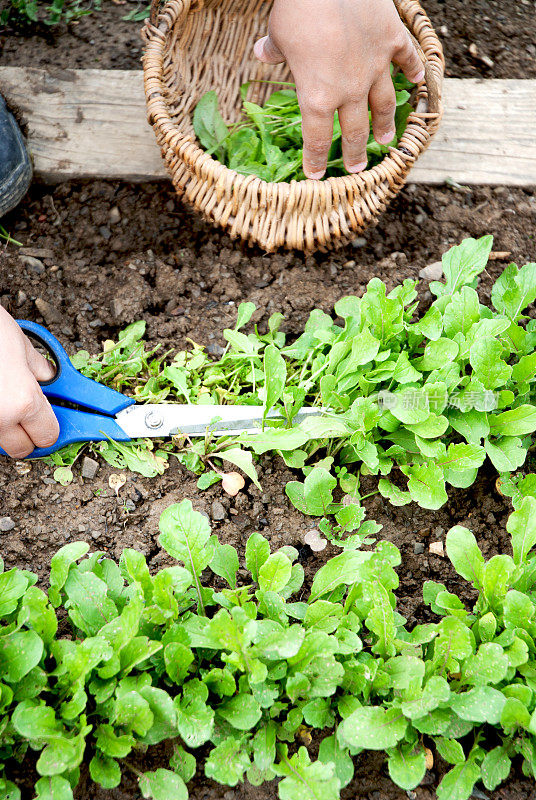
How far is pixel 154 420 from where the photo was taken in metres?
1.47

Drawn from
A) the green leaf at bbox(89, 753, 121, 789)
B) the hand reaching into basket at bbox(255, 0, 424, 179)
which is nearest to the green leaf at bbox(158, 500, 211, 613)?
the green leaf at bbox(89, 753, 121, 789)

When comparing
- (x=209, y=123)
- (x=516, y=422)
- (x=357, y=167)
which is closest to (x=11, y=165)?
(x=209, y=123)

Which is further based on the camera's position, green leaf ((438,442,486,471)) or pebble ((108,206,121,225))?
pebble ((108,206,121,225))

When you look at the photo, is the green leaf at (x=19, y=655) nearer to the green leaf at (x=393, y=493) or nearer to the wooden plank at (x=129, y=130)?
the green leaf at (x=393, y=493)

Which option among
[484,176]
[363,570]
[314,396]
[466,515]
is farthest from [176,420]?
[484,176]

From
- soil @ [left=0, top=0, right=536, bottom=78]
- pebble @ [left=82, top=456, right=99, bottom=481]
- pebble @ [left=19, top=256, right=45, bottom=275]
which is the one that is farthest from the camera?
soil @ [left=0, top=0, right=536, bottom=78]

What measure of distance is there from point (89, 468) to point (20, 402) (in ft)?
0.90

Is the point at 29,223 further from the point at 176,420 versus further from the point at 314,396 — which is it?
the point at 314,396

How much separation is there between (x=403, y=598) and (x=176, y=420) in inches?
24.0

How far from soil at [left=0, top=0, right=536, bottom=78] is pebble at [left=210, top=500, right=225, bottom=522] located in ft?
5.03

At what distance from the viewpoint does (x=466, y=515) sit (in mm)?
1504

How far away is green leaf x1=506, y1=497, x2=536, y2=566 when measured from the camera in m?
1.29

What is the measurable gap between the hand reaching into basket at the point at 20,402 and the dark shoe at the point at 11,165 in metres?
0.62

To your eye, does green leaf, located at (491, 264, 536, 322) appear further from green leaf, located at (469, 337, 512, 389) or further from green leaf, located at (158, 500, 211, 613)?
green leaf, located at (158, 500, 211, 613)
